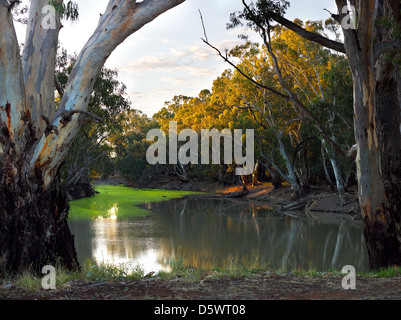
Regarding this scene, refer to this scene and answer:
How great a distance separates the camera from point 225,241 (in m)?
12.3

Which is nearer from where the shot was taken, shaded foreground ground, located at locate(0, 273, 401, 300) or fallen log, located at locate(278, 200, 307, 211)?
shaded foreground ground, located at locate(0, 273, 401, 300)

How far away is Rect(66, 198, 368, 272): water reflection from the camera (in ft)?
31.3

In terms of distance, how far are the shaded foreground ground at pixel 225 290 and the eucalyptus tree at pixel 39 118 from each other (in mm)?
1102

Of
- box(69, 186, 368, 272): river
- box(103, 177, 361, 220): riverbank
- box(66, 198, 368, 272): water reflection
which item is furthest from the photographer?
box(103, 177, 361, 220): riverbank

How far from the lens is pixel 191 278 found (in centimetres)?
492

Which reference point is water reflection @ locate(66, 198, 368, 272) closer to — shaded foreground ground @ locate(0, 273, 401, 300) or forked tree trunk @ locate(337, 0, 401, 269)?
forked tree trunk @ locate(337, 0, 401, 269)

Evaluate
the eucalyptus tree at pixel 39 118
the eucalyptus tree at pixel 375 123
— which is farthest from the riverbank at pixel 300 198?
the eucalyptus tree at pixel 39 118

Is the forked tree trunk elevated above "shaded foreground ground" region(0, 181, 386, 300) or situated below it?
above

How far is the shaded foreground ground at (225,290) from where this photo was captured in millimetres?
4024

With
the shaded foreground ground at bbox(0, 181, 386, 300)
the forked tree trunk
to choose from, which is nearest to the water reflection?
the forked tree trunk

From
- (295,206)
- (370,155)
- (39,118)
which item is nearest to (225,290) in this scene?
(39,118)

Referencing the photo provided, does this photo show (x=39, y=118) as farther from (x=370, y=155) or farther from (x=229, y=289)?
(x=370, y=155)
